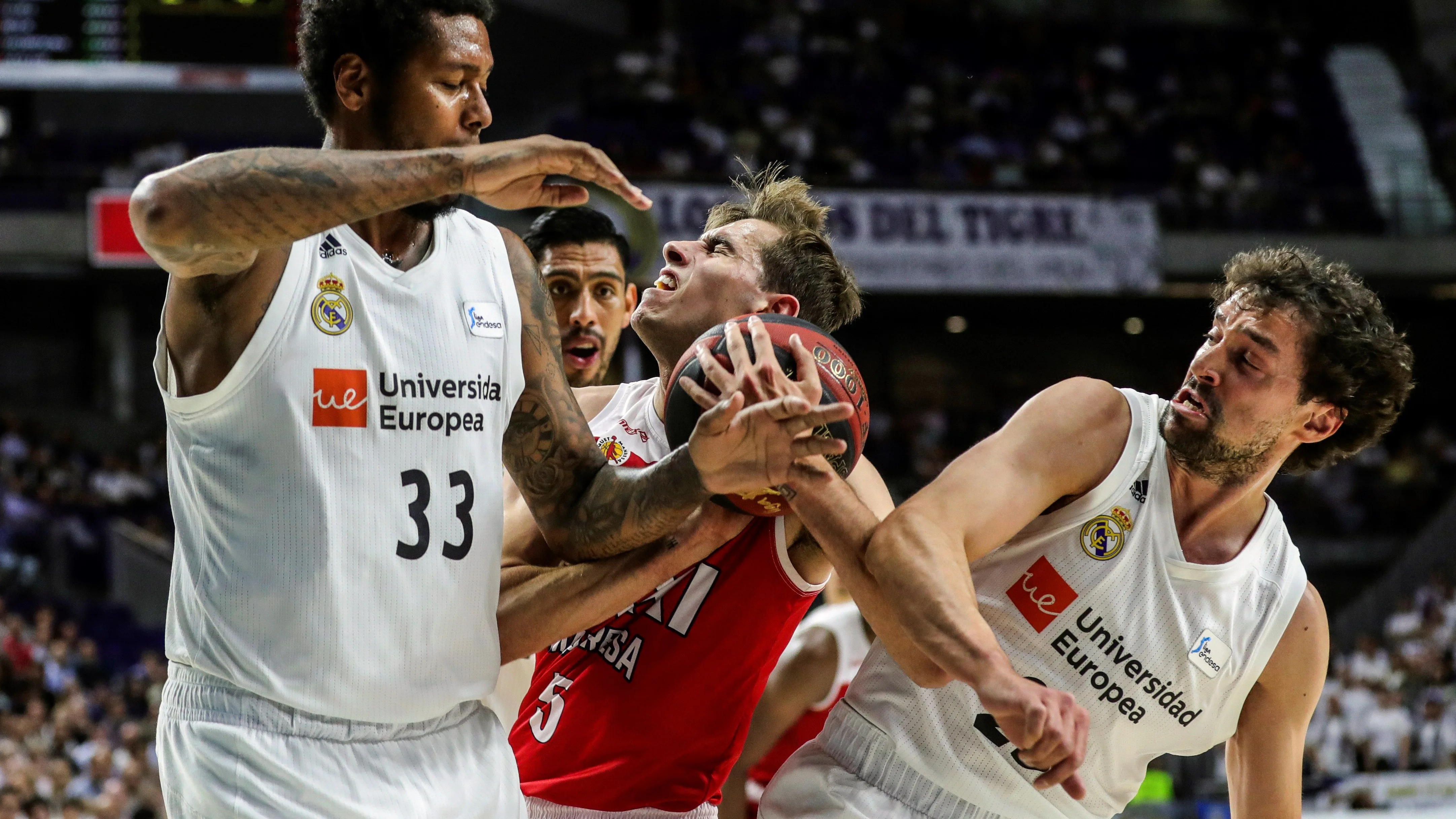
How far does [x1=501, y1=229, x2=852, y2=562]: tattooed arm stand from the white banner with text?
15280 mm

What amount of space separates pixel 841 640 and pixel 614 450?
2406 millimetres

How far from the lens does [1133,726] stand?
340cm

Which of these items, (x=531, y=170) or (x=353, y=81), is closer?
(x=531, y=170)

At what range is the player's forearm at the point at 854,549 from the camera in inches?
120

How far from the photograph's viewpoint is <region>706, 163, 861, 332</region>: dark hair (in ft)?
12.5

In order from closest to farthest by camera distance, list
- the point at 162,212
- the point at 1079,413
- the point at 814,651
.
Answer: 1. the point at 162,212
2. the point at 1079,413
3. the point at 814,651

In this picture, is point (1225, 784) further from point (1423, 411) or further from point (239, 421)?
point (1423, 411)

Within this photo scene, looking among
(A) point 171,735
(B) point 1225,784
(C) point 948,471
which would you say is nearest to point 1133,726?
(C) point 948,471

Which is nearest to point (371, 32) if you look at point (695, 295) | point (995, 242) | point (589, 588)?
point (695, 295)

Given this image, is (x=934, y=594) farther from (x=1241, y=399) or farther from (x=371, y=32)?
(x=371, y=32)

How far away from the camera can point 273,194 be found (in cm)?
243

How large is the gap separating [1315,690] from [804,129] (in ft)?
57.3

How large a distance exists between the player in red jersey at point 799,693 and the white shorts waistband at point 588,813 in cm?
147

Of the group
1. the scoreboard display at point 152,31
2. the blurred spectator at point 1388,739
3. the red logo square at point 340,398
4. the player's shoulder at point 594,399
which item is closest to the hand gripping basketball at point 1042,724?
the red logo square at point 340,398
